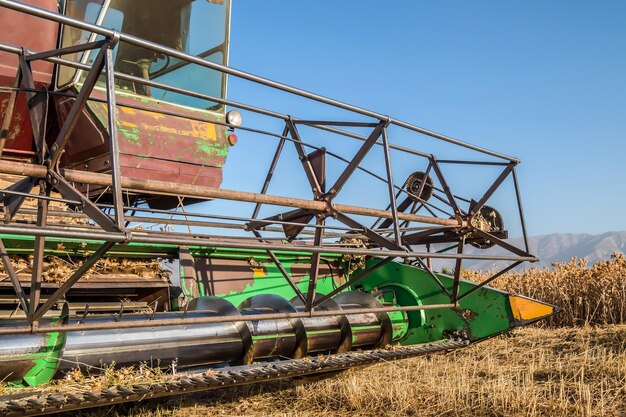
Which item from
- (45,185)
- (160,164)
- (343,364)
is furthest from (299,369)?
(160,164)

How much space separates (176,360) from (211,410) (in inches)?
34.3

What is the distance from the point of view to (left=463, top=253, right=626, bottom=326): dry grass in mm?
9430

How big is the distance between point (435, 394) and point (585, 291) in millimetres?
6952

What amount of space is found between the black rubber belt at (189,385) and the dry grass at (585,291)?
5.95 meters

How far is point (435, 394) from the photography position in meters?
3.89

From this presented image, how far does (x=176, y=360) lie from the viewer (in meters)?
3.05

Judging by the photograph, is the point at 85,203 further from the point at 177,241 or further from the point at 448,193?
the point at 448,193

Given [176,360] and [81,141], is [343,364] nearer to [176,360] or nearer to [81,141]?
[176,360]

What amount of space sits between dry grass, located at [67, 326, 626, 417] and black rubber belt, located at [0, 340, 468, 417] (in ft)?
1.08

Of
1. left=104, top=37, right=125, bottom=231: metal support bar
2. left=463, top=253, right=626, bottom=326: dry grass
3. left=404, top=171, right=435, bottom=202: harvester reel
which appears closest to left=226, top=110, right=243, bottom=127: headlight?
left=404, top=171, right=435, bottom=202: harvester reel

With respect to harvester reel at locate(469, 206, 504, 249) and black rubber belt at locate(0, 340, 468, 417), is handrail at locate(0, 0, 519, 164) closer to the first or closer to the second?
harvester reel at locate(469, 206, 504, 249)

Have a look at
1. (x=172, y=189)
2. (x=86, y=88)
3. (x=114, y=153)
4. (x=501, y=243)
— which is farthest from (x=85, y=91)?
(x=501, y=243)

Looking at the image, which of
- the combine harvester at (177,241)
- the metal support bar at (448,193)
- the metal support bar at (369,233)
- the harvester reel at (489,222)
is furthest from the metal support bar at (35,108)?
the harvester reel at (489,222)

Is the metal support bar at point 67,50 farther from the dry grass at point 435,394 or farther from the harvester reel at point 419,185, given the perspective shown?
the harvester reel at point 419,185
